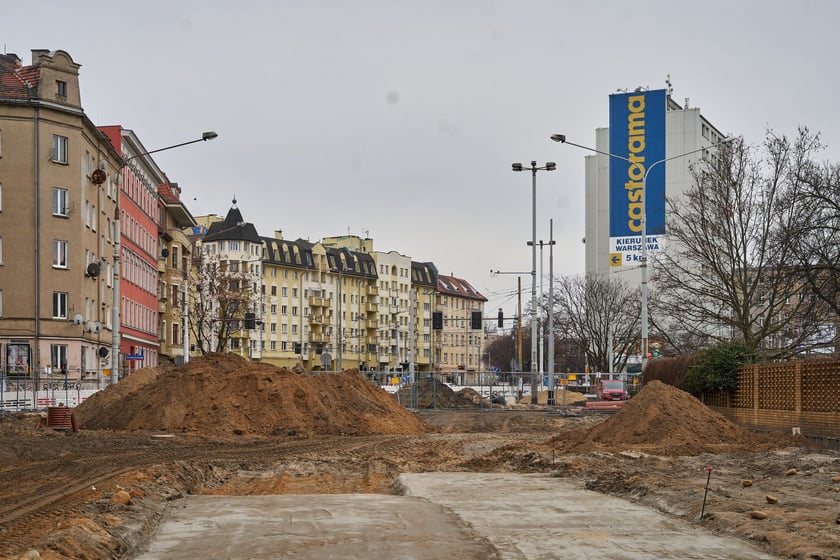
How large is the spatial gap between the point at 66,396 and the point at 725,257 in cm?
2882

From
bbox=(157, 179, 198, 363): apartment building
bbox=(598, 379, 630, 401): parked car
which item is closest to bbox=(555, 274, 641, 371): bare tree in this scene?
bbox=(598, 379, 630, 401): parked car

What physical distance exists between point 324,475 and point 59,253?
3695cm

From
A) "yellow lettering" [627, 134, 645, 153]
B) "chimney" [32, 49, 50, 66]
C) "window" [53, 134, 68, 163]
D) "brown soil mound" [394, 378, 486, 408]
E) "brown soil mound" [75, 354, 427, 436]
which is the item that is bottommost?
"brown soil mound" [394, 378, 486, 408]

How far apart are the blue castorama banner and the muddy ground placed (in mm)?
50170

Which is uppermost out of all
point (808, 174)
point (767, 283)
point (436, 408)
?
point (808, 174)

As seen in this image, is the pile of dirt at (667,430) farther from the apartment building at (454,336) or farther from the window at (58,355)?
Answer: the apartment building at (454,336)

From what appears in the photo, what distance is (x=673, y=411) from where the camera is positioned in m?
29.8

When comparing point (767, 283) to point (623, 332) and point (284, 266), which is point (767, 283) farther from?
point (284, 266)

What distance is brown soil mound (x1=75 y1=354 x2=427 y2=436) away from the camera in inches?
1476

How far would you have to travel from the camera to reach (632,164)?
9612cm

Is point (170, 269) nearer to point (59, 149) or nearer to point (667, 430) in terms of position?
point (59, 149)

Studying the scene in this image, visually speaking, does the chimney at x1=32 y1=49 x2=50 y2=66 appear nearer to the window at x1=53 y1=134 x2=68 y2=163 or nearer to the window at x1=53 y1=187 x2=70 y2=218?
the window at x1=53 y1=134 x2=68 y2=163

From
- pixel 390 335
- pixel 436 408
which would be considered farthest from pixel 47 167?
pixel 390 335

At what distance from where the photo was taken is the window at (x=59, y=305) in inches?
2180
